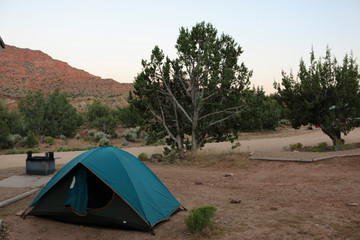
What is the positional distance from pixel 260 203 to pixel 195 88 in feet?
29.5

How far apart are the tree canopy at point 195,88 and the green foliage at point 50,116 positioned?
26.0 meters

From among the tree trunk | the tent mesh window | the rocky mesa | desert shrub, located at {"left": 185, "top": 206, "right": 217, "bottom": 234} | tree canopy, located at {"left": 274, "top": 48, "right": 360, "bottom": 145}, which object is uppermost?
the rocky mesa

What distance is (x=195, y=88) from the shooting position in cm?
1545

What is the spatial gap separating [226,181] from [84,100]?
72.0 metres

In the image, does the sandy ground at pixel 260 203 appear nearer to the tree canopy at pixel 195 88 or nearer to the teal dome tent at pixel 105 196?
the teal dome tent at pixel 105 196

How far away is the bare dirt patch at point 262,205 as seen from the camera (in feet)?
17.8

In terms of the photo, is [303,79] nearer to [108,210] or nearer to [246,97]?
[246,97]

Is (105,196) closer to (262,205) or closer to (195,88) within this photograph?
(262,205)

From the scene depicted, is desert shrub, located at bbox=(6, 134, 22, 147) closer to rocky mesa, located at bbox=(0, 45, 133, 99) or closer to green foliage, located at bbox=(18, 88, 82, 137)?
green foliage, located at bbox=(18, 88, 82, 137)

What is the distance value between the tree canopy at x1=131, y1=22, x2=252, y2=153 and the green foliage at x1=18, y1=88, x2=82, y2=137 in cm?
2598

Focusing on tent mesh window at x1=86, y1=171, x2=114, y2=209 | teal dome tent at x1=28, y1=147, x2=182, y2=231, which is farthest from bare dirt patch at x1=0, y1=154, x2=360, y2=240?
tent mesh window at x1=86, y1=171, x2=114, y2=209

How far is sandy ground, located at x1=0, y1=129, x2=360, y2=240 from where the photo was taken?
542 cm

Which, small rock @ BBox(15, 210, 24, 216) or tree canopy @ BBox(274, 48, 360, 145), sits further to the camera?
tree canopy @ BBox(274, 48, 360, 145)

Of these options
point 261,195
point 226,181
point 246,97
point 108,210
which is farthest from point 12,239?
point 246,97
